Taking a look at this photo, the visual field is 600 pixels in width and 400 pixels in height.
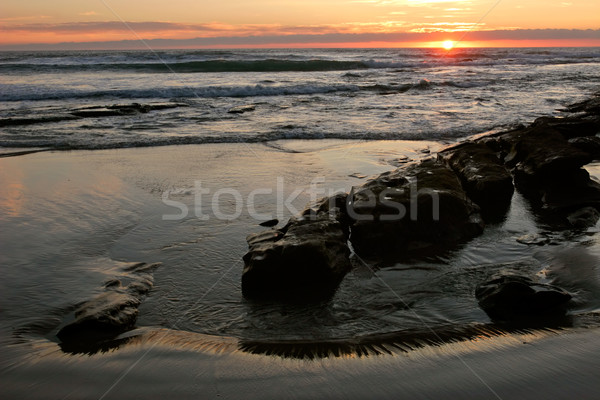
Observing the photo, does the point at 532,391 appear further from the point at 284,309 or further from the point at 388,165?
the point at 388,165

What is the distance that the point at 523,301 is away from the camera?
3447mm

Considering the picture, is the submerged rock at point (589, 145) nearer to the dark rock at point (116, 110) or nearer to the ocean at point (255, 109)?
the ocean at point (255, 109)

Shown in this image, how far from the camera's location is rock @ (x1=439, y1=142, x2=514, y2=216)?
611cm

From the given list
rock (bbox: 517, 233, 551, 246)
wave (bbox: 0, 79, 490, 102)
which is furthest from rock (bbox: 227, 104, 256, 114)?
rock (bbox: 517, 233, 551, 246)

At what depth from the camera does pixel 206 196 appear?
21.3 feet

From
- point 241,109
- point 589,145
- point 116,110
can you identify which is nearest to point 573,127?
point 589,145

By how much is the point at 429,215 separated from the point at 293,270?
166 cm

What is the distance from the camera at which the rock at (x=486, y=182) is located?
611 centimetres

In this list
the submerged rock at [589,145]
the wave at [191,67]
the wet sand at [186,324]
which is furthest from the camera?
the wave at [191,67]

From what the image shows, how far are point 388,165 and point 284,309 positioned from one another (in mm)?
4892

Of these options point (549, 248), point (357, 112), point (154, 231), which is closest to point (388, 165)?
point (549, 248)

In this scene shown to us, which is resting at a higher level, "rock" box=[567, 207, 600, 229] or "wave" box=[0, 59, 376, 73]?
"wave" box=[0, 59, 376, 73]

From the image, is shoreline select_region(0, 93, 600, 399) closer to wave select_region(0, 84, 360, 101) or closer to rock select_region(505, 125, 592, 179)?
rock select_region(505, 125, 592, 179)

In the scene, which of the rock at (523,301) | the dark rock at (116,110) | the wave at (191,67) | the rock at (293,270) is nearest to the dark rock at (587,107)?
the rock at (523,301)
